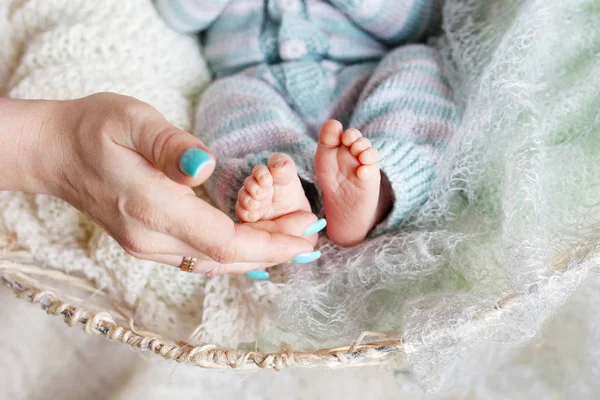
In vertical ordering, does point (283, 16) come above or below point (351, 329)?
above

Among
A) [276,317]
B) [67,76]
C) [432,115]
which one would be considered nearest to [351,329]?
[276,317]

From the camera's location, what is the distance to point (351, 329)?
0.74 m

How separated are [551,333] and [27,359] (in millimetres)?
803

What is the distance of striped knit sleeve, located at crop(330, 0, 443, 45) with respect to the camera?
98cm

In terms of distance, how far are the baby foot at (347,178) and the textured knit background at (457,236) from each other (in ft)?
0.15

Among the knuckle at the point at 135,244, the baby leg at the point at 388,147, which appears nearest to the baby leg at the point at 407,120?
the baby leg at the point at 388,147

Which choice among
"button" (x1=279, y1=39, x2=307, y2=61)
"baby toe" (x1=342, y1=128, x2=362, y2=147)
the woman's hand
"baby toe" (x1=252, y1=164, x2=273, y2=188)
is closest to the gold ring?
the woman's hand

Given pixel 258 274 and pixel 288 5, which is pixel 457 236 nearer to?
pixel 258 274

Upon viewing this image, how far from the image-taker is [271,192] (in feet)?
2.23

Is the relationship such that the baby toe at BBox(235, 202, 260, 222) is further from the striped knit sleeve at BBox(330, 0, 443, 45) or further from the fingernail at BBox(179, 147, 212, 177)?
the striped knit sleeve at BBox(330, 0, 443, 45)

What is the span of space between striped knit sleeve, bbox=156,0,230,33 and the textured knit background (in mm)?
35

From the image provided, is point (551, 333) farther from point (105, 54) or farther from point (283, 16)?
point (105, 54)

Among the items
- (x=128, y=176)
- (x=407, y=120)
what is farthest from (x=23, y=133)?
(x=407, y=120)

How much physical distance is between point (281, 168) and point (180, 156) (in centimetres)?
19
